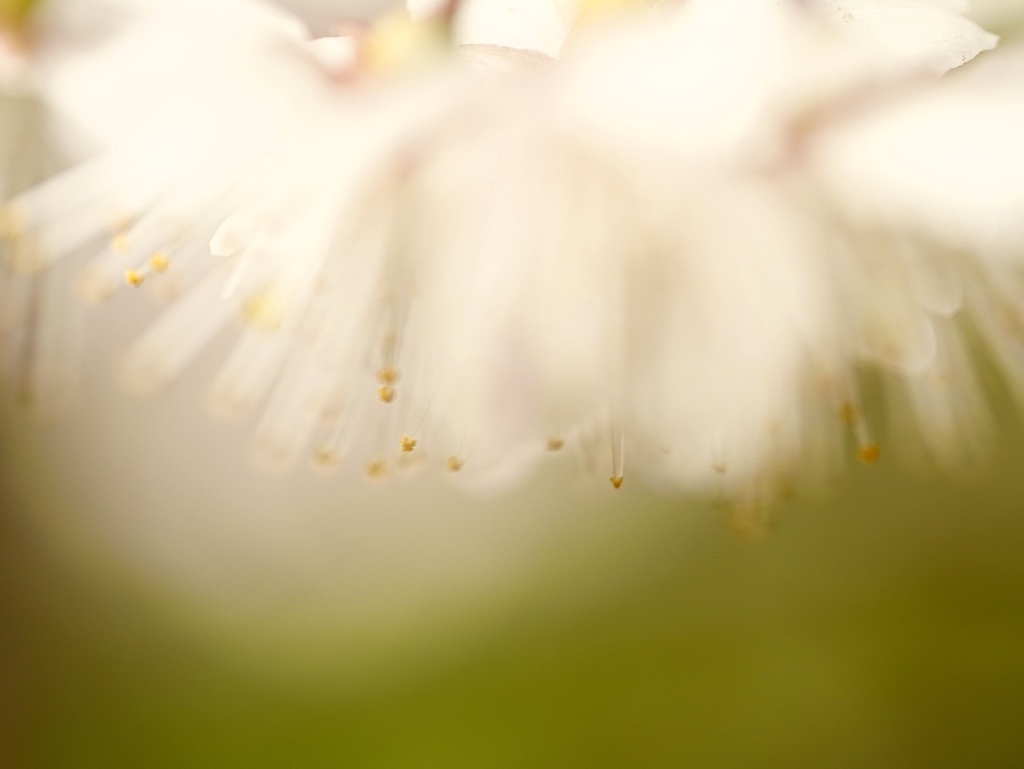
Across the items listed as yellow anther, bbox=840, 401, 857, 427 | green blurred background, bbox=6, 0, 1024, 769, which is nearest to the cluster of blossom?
yellow anther, bbox=840, 401, 857, 427

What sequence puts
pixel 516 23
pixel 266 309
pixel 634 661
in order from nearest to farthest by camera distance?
pixel 516 23 → pixel 266 309 → pixel 634 661

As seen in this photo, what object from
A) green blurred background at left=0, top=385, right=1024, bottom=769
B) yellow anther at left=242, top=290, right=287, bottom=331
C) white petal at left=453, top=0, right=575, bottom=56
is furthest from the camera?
green blurred background at left=0, top=385, right=1024, bottom=769

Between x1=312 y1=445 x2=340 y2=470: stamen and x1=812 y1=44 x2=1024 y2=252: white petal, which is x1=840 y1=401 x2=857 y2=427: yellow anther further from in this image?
x1=312 y1=445 x2=340 y2=470: stamen

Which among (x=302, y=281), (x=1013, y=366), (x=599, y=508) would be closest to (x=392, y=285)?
(x=302, y=281)

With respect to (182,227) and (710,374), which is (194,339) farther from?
(710,374)

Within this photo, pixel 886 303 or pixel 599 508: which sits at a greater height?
pixel 599 508

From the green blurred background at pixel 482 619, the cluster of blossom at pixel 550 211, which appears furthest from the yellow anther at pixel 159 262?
the green blurred background at pixel 482 619

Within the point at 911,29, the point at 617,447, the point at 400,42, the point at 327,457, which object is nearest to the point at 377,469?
the point at 327,457

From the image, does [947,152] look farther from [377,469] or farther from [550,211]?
[377,469]
